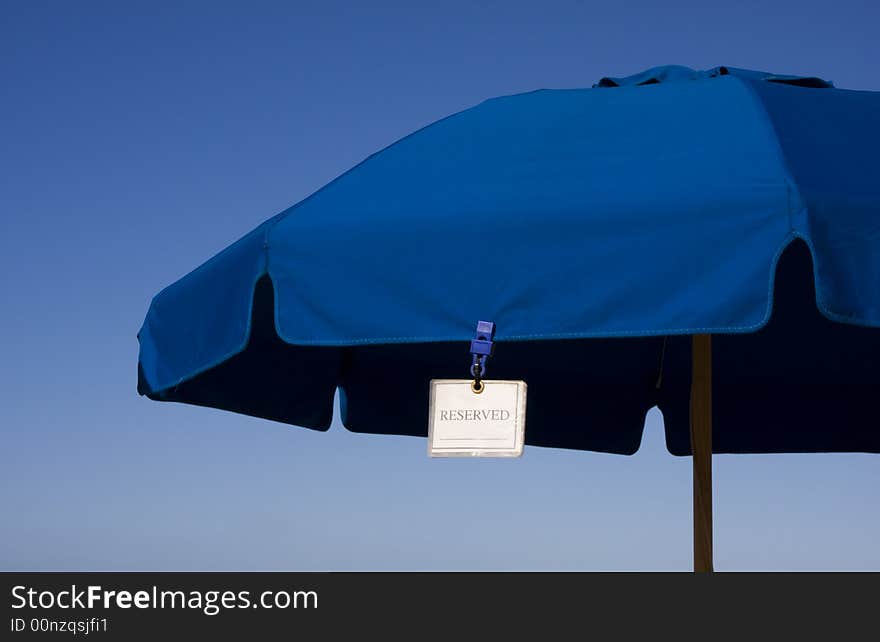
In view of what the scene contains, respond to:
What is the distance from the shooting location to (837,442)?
567 cm

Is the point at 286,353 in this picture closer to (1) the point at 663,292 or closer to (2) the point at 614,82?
(2) the point at 614,82

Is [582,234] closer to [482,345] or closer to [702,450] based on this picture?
[482,345]

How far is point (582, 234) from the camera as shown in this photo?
2.92m

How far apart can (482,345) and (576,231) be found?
34 centimetres

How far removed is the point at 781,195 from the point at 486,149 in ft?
3.02

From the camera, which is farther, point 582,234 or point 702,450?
point 702,450

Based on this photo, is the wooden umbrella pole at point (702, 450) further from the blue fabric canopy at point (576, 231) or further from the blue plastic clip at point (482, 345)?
the blue plastic clip at point (482, 345)

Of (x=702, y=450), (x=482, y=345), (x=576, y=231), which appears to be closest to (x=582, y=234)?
(x=576, y=231)

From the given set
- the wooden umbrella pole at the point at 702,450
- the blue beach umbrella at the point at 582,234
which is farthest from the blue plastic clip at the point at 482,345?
the wooden umbrella pole at the point at 702,450

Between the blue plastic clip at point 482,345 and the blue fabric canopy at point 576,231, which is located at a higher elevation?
the blue fabric canopy at point 576,231

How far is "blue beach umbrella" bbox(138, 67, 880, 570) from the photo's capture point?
2.81 m

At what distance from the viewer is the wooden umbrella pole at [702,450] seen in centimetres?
430
